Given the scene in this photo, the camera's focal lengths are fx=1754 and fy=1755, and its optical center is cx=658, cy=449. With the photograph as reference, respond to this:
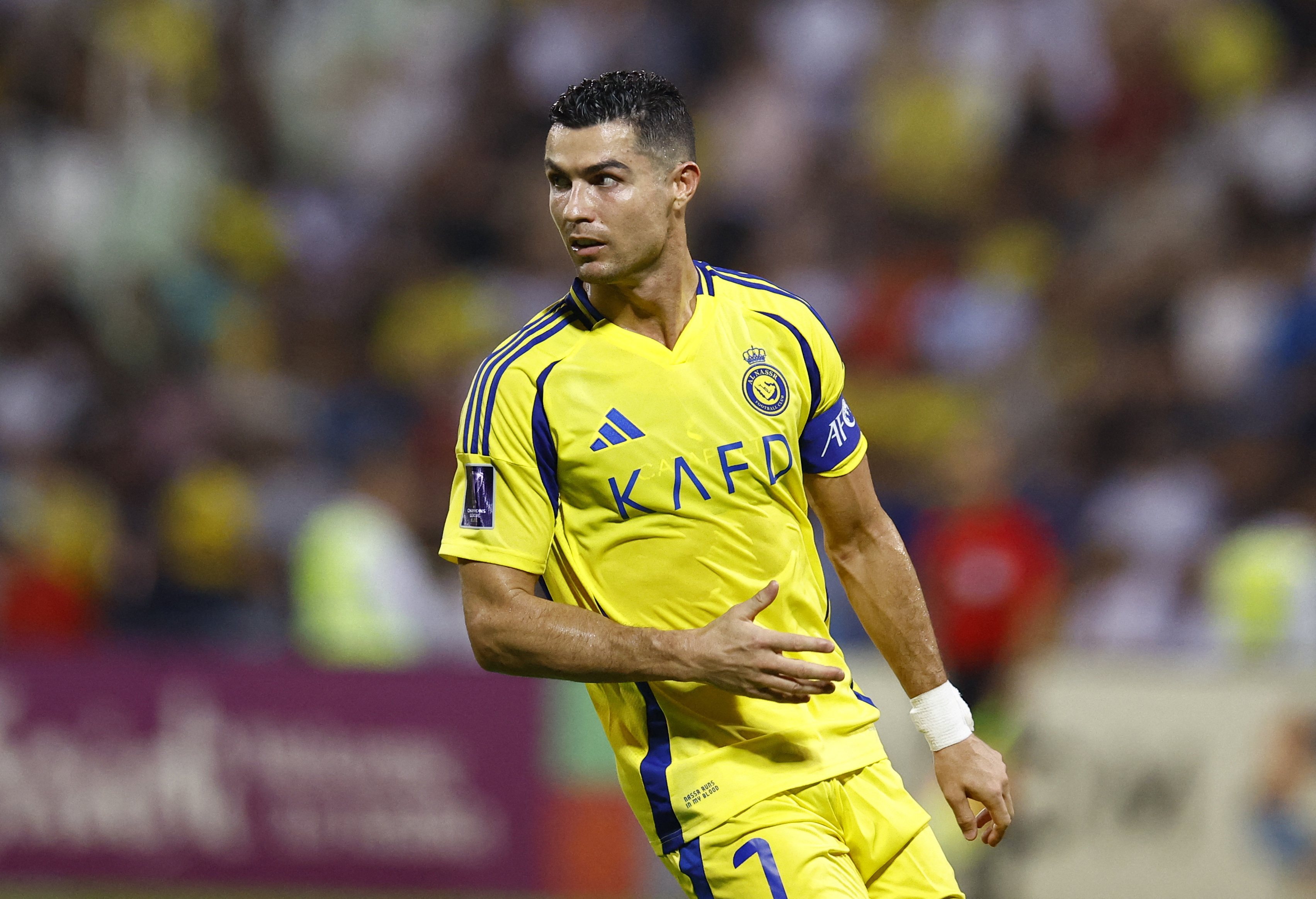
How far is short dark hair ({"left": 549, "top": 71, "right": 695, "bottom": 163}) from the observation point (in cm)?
383

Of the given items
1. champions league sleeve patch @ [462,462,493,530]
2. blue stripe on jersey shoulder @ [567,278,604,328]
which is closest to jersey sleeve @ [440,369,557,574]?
champions league sleeve patch @ [462,462,493,530]

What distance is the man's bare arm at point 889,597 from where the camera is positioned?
4094mm

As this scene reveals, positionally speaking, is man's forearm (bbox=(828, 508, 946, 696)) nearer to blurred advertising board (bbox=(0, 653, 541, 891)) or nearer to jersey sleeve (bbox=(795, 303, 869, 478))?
jersey sleeve (bbox=(795, 303, 869, 478))

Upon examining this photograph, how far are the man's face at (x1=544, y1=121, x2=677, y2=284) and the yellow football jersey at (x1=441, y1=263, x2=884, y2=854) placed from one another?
0.20m

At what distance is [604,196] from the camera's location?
384cm

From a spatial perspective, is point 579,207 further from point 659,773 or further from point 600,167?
point 659,773

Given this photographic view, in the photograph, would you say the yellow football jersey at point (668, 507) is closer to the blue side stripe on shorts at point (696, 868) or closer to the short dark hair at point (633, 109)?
the blue side stripe on shorts at point (696, 868)

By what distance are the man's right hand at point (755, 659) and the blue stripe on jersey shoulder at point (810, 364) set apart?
65 centimetres

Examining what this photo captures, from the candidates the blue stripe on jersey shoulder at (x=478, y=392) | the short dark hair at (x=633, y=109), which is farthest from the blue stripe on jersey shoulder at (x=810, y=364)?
the blue stripe on jersey shoulder at (x=478, y=392)

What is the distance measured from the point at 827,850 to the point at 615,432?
1.02 m

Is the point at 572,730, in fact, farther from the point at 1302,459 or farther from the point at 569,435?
the point at 569,435

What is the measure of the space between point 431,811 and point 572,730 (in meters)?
0.90

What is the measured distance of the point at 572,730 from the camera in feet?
30.8

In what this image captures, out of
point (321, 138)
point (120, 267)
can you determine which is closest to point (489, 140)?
point (321, 138)
